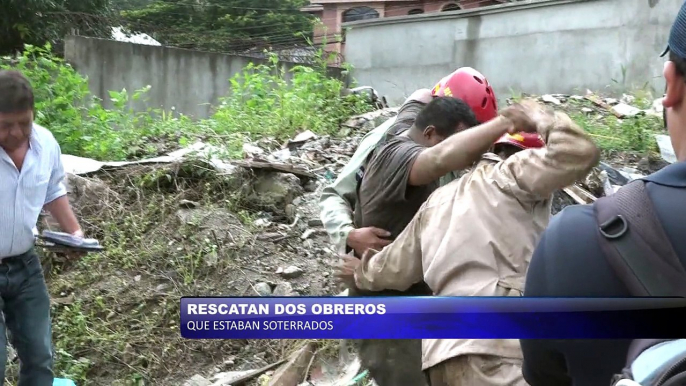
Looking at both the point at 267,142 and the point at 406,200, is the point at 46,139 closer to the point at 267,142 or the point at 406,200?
the point at 406,200

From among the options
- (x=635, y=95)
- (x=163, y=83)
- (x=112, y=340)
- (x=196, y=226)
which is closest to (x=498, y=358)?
(x=112, y=340)

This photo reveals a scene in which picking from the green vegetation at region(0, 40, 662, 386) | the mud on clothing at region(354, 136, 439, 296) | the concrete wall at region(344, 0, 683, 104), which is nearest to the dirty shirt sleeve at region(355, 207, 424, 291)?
the mud on clothing at region(354, 136, 439, 296)

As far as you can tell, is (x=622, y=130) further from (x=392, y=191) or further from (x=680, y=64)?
(x=680, y=64)

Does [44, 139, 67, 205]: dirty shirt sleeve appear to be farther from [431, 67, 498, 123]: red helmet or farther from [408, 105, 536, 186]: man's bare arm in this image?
[408, 105, 536, 186]: man's bare arm

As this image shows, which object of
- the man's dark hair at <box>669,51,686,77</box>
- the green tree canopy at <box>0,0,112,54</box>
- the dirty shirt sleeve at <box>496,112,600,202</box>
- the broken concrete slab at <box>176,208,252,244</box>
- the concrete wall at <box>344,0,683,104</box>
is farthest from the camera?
the green tree canopy at <box>0,0,112,54</box>

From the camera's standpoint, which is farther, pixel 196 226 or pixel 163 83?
pixel 163 83

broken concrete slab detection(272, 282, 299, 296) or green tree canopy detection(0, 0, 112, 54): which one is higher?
green tree canopy detection(0, 0, 112, 54)

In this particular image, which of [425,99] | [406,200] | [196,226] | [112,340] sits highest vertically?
[425,99]

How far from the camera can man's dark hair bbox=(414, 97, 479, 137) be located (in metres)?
2.91

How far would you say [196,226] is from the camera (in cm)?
640

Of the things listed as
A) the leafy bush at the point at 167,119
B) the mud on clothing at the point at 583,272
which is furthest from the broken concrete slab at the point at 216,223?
the mud on clothing at the point at 583,272

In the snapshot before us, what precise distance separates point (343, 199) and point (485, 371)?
143 cm

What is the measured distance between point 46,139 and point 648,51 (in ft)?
28.5

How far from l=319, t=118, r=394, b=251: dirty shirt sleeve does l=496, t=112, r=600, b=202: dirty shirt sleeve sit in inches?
44.5
